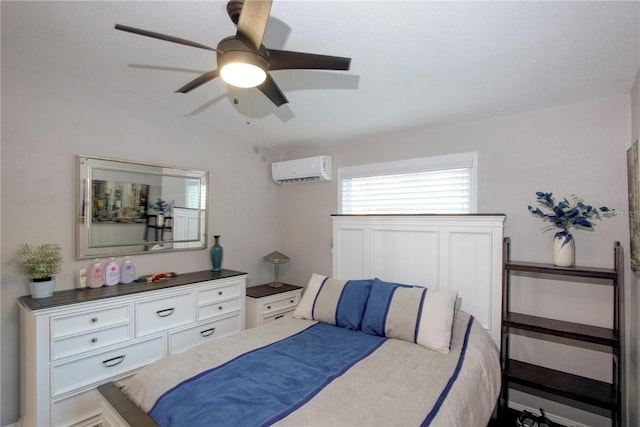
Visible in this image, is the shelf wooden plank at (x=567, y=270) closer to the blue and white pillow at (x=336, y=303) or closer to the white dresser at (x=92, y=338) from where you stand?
the blue and white pillow at (x=336, y=303)

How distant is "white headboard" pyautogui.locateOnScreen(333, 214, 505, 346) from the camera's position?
235cm

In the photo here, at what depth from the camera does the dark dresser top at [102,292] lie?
202cm

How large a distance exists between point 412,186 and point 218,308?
7.27 feet

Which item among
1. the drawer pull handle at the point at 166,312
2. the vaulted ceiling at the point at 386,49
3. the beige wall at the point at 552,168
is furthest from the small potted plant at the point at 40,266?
the beige wall at the point at 552,168

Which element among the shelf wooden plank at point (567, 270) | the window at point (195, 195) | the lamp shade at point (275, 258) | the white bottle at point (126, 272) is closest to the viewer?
the shelf wooden plank at point (567, 270)

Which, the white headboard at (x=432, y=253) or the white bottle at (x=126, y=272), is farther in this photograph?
the white bottle at (x=126, y=272)

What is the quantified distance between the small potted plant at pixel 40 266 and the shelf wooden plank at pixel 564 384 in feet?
10.7

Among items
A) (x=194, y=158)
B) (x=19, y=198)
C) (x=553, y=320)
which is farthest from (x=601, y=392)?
(x=19, y=198)

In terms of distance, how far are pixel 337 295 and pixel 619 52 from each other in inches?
88.9

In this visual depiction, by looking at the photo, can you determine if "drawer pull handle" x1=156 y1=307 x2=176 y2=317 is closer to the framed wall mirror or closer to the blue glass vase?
the framed wall mirror

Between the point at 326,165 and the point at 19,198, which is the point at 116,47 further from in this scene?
the point at 326,165

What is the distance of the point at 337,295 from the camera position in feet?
8.02

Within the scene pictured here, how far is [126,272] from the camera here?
8.49ft

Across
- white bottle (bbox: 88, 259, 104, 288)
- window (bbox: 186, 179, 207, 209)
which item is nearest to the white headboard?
window (bbox: 186, 179, 207, 209)
